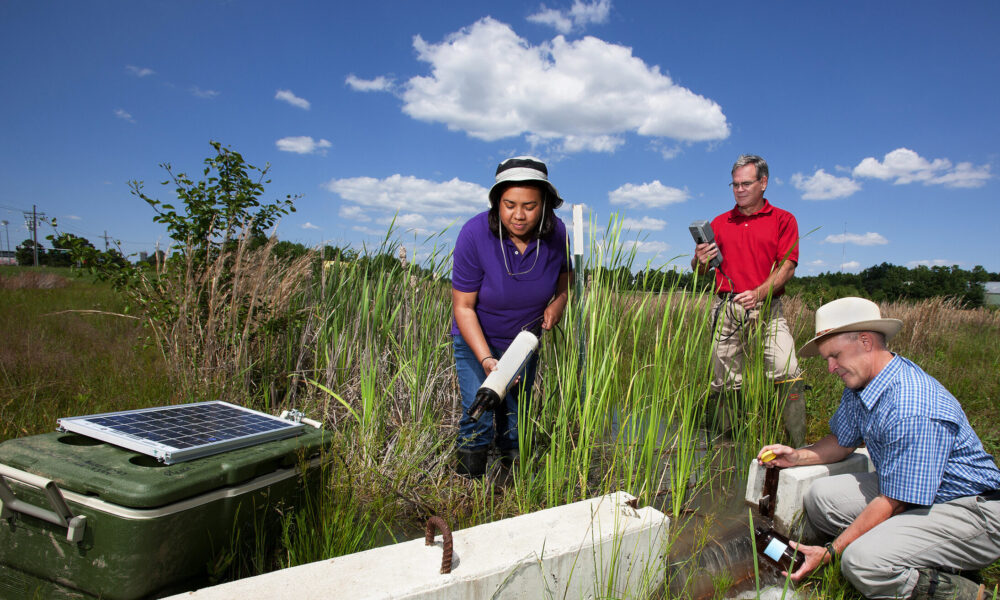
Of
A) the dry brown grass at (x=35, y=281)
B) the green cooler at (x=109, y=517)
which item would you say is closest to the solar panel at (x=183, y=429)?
the green cooler at (x=109, y=517)

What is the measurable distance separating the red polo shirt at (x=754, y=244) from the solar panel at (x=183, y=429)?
281 cm

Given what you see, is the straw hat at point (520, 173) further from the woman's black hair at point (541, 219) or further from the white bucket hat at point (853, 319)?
the white bucket hat at point (853, 319)

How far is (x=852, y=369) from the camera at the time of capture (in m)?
2.24

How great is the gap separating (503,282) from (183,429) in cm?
151

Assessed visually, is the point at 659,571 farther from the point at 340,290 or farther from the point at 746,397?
the point at 340,290

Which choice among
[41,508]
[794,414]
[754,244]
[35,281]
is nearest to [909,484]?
[794,414]

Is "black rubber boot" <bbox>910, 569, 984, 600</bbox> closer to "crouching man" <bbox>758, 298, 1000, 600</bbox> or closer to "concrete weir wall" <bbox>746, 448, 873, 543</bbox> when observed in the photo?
"crouching man" <bbox>758, 298, 1000, 600</bbox>

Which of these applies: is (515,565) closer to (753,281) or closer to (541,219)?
(541,219)

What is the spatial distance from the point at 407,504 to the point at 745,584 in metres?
1.57

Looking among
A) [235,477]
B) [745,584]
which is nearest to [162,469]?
[235,477]

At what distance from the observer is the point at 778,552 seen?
87.0 inches

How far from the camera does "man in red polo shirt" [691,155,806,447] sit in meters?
3.21

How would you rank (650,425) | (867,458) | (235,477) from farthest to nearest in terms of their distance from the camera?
1. (867,458)
2. (650,425)
3. (235,477)

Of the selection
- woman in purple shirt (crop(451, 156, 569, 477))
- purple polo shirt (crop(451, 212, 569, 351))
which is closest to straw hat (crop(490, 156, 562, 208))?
woman in purple shirt (crop(451, 156, 569, 477))
